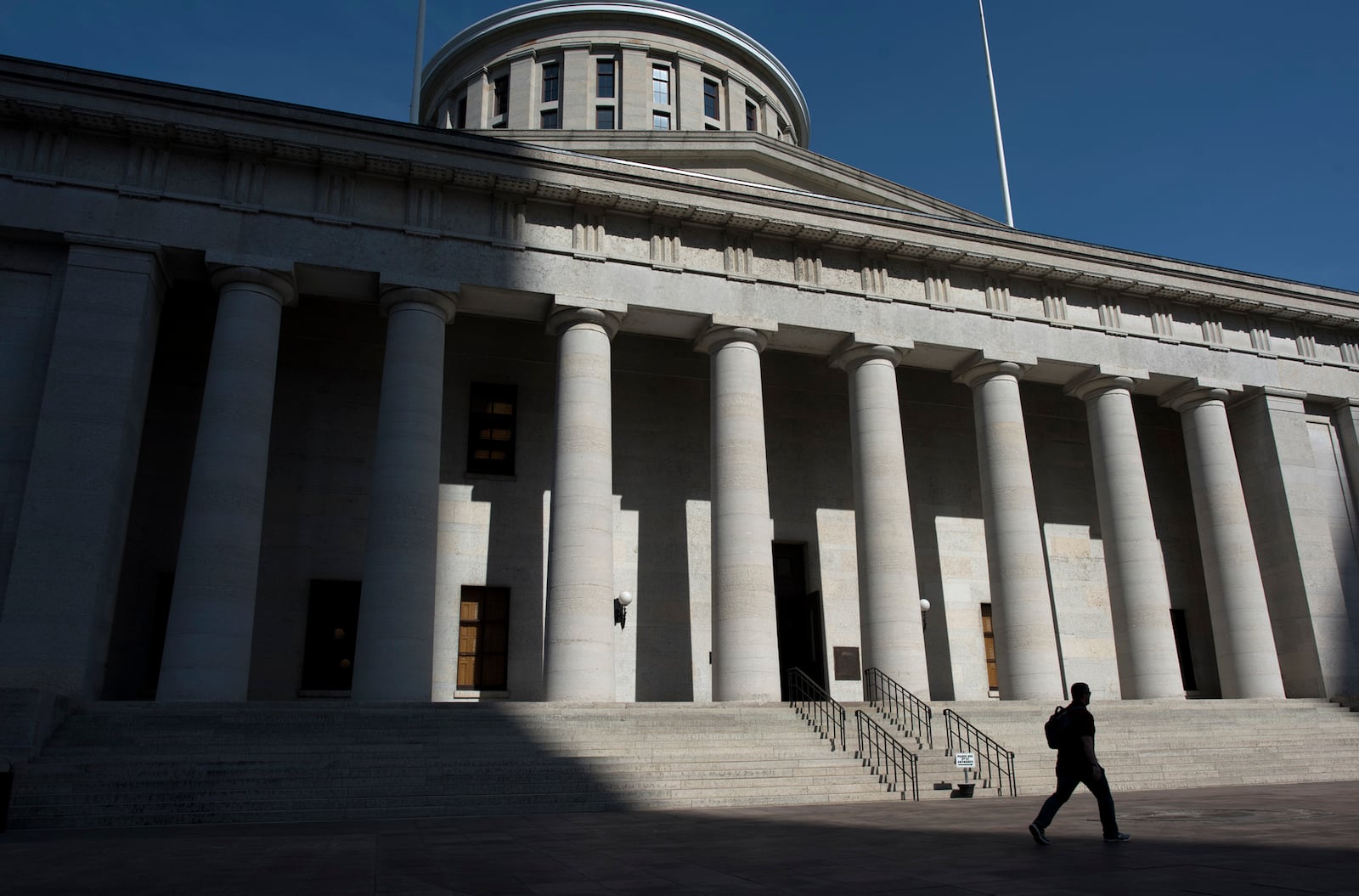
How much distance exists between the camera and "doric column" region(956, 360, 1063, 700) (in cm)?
2356

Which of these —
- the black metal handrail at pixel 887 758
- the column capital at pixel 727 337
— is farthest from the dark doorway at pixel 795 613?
the black metal handrail at pixel 887 758

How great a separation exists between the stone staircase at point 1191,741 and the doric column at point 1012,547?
1477 millimetres

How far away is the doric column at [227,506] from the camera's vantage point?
61.1 ft

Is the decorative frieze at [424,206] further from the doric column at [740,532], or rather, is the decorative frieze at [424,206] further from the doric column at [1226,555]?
the doric column at [1226,555]

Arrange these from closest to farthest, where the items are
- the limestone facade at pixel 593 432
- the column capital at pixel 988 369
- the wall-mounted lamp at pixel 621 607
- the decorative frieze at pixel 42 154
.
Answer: the limestone facade at pixel 593 432 < the decorative frieze at pixel 42 154 < the wall-mounted lamp at pixel 621 607 < the column capital at pixel 988 369

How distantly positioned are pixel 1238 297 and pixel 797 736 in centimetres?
1965

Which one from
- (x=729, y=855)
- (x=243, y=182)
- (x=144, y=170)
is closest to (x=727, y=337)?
(x=243, y=182)

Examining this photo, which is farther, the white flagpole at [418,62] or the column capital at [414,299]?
the white flagpole at [418,62]

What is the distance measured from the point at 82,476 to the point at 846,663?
664 inches

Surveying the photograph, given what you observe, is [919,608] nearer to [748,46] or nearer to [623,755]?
[623,755]

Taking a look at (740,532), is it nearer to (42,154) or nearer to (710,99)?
(42,154)

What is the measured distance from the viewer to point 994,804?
47.7ft

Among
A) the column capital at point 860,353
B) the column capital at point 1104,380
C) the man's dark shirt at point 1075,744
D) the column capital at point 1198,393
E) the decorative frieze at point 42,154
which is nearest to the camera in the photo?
the man's dark shirt at point 1075,744

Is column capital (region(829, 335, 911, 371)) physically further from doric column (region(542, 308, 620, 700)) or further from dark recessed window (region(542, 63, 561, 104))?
dark recessed window (region(542, 63, 561, 104))
